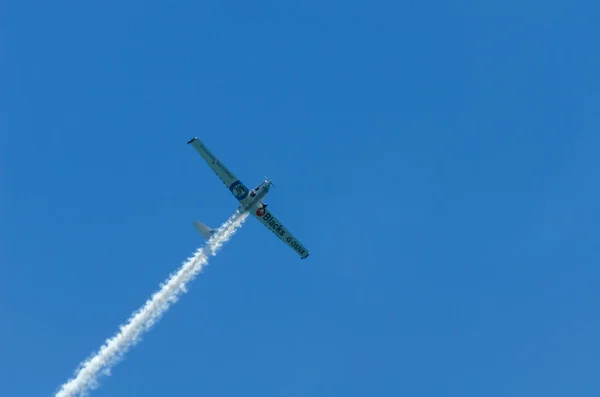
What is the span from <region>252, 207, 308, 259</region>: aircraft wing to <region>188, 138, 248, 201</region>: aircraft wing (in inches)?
153

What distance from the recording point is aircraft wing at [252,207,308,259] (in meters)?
104

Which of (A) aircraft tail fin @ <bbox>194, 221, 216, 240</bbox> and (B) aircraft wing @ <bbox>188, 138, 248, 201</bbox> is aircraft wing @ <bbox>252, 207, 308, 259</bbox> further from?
(A) aircraft tail fin @ <bbox>194, 221, 216, 240</bbox>

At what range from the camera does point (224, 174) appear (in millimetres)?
100688

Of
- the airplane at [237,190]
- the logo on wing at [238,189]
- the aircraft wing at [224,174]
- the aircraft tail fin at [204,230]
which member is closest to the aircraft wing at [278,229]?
the airplane at [237,190]

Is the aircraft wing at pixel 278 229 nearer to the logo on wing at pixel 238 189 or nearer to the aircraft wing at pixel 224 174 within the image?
the logo on wing at pixel 238 189

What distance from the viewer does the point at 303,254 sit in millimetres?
110062

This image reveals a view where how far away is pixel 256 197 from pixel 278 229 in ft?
25.8

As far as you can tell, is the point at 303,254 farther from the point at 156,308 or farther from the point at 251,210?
the point at 156,308

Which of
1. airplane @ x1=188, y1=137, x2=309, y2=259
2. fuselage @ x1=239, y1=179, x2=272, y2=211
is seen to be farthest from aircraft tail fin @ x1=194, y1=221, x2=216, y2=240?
fuselage @ x1=239, y1=179, x2=272, y2=211

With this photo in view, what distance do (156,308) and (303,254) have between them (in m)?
21.2

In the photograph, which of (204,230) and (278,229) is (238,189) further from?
(278,229)

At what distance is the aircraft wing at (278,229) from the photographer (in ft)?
341

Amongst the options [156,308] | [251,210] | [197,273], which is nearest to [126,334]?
[156,308]

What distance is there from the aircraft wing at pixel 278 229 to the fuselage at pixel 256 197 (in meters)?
1.06
